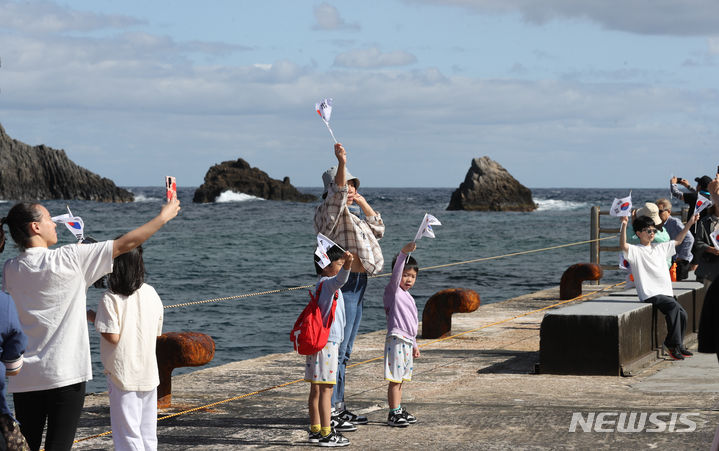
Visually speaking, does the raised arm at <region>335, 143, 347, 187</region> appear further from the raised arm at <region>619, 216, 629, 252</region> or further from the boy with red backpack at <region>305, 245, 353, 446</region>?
the raised arm at <region>619, 216, 629, 252</region>

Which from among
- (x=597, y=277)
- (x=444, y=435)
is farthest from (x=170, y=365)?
(x=597, y=277)

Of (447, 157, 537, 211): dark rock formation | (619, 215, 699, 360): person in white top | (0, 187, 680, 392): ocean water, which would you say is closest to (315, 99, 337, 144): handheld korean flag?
(619, 215, 699, 360): person in white top

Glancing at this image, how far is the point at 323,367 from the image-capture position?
20.1ft

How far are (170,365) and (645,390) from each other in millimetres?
3892

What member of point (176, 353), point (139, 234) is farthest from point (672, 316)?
point (139, 234)

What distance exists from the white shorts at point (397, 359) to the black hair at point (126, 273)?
2261 mm

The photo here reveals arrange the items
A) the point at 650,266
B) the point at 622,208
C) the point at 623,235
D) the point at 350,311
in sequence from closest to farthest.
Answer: the point at 350,311 < the point at 622,208 < the point at 623,235 < the point at 650,266

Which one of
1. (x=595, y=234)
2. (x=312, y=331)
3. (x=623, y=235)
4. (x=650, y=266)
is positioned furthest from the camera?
(x=595, y=234)

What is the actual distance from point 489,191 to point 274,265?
203 ft

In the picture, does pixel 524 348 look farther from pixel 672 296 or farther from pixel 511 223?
pixel 511 223

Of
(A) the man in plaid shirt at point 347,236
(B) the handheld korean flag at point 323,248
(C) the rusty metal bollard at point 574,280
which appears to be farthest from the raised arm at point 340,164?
(C) the rusty metal bollard at point 574,280

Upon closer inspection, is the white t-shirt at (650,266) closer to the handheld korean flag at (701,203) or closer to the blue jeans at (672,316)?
the blue jeans at (672,316)

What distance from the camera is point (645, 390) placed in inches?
314

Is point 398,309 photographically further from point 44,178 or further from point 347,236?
point 44,178
